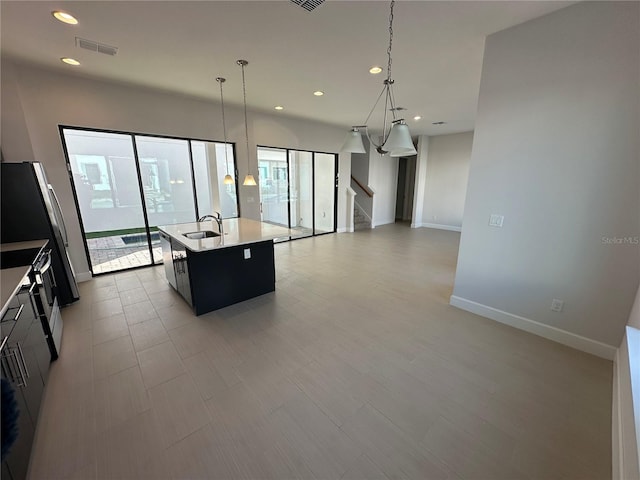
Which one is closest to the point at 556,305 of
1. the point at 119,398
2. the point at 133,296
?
the point at 119,398

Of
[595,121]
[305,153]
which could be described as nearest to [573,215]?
[595,121]

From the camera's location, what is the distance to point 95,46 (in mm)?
2713

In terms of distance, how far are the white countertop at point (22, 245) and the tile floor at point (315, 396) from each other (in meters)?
0.91

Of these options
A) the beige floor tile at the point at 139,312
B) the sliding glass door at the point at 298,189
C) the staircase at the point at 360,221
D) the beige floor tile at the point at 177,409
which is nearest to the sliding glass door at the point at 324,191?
A: the sliding glass door at the point at 298,189

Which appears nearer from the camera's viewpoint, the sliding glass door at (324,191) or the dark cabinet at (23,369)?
the dark cabinet at (23,369)

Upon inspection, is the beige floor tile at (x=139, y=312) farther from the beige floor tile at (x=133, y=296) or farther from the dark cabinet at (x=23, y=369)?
the dark cabinet at (x=23, y=369)

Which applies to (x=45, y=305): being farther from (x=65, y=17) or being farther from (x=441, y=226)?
(x=441, y=226)

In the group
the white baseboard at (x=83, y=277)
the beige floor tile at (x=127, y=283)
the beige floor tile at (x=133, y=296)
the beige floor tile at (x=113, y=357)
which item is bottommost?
the beige floor tile at (x=113, y=357)

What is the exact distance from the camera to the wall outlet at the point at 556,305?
8.09 feet

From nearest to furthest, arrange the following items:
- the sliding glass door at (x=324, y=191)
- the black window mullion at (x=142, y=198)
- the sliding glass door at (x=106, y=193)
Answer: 1. the sliding glass door at (x=106, y=193)
2. the black window mullion at (x=142, y=198)
3. the sliding glass door at (x=324, y=191)

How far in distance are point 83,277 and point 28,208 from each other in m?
1.53

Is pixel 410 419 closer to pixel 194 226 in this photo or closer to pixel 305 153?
pixel 194 226

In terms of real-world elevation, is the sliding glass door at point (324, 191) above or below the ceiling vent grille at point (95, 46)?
below

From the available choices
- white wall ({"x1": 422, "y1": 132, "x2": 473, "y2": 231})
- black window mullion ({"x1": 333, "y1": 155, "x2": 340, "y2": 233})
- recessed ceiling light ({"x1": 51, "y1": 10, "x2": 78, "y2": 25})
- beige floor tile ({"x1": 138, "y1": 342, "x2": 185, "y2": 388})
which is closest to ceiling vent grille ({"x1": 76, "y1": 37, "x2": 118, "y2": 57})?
recessed ceiling light ({"x1": 51, "y1": 10, "x2": 78, "y2": 25})
